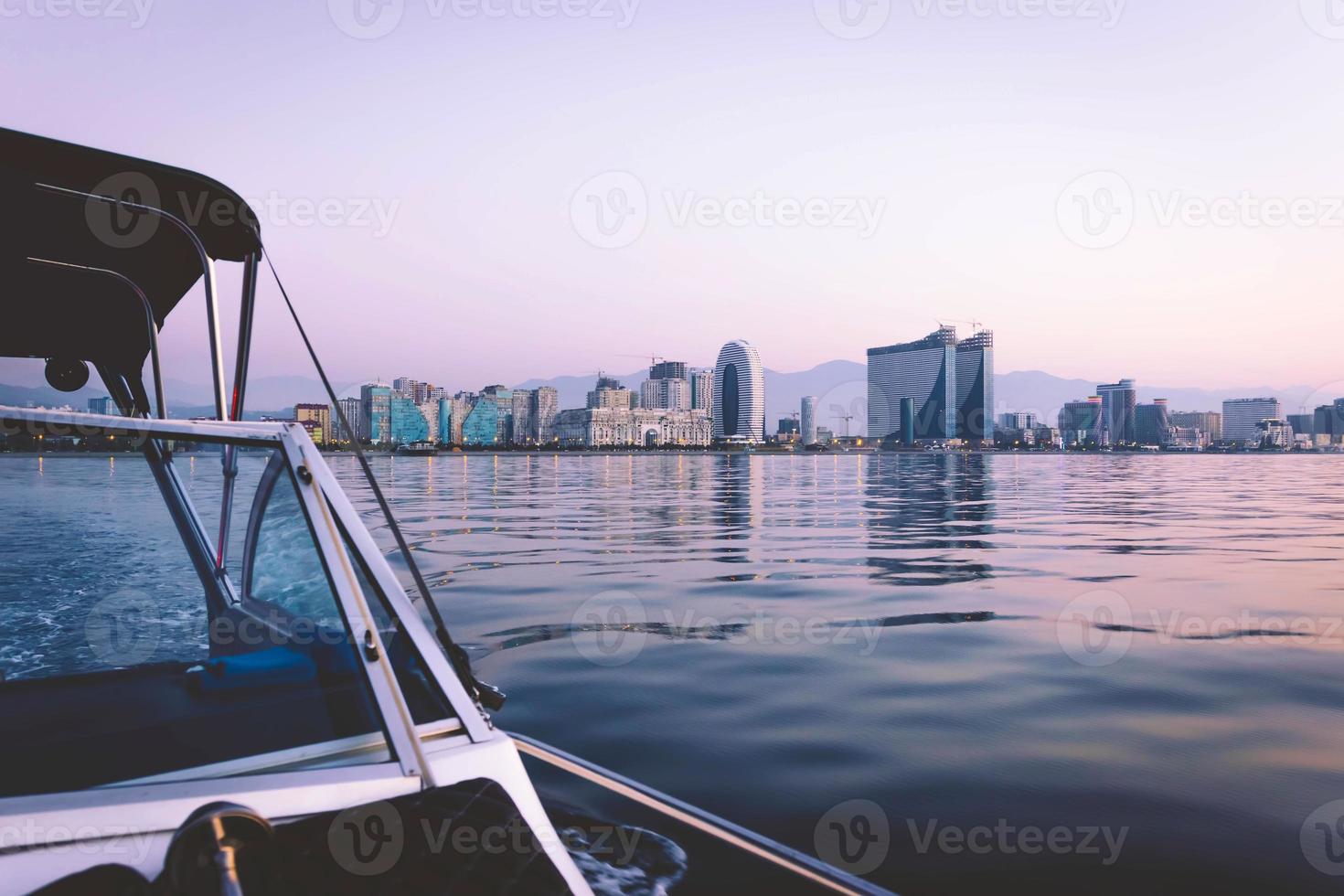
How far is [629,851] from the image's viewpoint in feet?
12.6

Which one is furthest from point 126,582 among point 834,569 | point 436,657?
point 436,657

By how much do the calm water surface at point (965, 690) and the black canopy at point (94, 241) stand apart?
11.9 feet

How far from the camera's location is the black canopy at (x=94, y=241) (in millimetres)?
3305

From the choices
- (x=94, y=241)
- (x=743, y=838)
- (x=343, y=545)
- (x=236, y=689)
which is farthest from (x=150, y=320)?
(x=743, y=838)

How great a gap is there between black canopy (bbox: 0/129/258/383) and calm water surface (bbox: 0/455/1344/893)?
142 inches

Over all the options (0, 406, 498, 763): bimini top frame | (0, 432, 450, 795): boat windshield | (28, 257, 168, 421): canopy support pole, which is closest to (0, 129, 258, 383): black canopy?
(28, 257, 168, 421): canopy support pole

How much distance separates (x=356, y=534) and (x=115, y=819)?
895 millimetres

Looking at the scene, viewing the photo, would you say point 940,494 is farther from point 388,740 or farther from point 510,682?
point 388,740

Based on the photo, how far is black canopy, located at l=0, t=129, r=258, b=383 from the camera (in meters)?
3.30

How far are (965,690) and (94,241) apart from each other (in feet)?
21.1

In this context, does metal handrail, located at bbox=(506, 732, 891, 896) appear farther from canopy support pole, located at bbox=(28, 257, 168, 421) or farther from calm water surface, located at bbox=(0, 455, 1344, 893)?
canopy support pole, located at bbox=(28, 257, 168, 421)

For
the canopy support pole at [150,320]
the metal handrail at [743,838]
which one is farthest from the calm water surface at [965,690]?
the canopy support pole at [150,320]

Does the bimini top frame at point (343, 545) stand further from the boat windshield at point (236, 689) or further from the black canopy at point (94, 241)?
the black canopy at point (94, 241)

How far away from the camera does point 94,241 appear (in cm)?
423
